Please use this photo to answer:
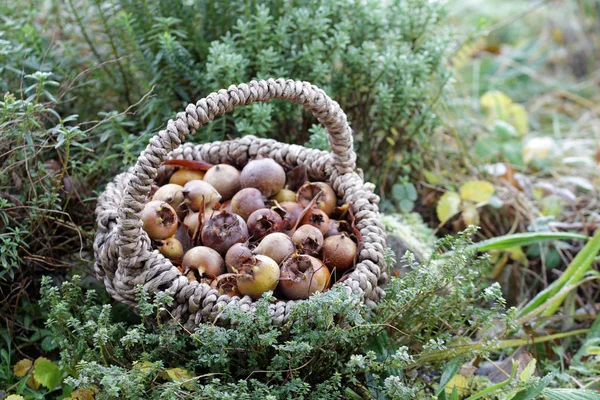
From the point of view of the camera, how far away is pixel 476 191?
2.46 m

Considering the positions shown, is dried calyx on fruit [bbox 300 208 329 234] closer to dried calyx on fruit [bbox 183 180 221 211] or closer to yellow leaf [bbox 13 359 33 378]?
dried calyx on fruit [bbox 183 180 221 211]

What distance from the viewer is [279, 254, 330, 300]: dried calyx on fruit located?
4.94ft

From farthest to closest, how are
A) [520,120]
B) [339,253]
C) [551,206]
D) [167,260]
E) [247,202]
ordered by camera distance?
[520,120]
[551,206]
[247,202]
[339,253]
[167,260]

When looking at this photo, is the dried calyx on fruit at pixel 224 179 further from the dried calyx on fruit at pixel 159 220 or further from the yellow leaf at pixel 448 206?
the yellow leaf at pixel 448 206

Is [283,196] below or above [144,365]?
above

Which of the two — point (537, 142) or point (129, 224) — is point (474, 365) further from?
Answer: point (537, 142)

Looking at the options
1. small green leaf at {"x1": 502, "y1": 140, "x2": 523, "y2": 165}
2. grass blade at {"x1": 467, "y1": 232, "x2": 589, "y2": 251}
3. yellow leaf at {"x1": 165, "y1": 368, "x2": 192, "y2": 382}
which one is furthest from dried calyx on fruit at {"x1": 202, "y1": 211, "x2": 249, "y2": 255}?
small green leaf at {"x1": 502, "y1": 140, "x2": 523, "y2": 165}

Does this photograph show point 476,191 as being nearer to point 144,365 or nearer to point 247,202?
point 247,202

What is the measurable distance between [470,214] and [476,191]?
0.35ft

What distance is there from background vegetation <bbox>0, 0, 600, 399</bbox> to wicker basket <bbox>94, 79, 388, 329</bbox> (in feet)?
0.23

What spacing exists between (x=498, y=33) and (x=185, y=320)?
14.4ft

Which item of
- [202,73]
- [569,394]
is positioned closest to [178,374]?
[569,394]

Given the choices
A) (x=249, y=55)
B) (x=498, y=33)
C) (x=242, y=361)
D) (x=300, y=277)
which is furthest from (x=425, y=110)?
(x=498, y=33)

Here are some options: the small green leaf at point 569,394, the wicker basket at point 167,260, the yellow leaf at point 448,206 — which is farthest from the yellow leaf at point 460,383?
the yellow leaf at point 448,206
